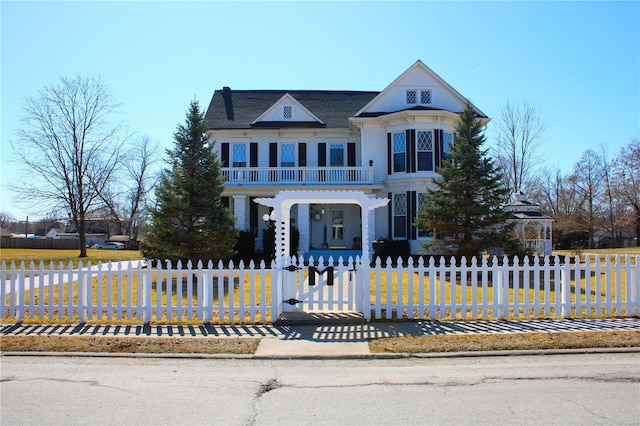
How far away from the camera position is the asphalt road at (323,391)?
4.87 meters

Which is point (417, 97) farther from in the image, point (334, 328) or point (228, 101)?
point (334, 328)

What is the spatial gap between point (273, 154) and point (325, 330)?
2000 cm

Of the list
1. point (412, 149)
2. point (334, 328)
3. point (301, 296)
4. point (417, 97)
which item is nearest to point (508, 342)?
point (334, 328)

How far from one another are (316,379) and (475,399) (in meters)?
1.88

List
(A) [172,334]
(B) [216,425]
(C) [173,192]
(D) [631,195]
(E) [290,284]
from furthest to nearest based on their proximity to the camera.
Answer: (D) [631,195], (C) [173,192], (E) [290,284], (A) [172,334], (B) [216,425]

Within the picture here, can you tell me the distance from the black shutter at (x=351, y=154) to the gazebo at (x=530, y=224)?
8383mm

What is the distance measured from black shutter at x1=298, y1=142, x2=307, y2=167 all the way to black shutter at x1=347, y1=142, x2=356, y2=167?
2.41 m


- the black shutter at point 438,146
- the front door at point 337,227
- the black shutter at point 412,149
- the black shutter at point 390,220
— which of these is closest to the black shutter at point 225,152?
the front door at point 337,227

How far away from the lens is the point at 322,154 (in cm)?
2781

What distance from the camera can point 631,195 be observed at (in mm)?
39031

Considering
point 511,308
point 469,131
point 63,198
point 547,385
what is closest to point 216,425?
point 547,385

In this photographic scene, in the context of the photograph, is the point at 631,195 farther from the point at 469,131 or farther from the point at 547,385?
the point at 547,385

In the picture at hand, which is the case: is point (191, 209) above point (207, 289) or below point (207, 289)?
above

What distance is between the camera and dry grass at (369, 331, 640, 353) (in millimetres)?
7355
